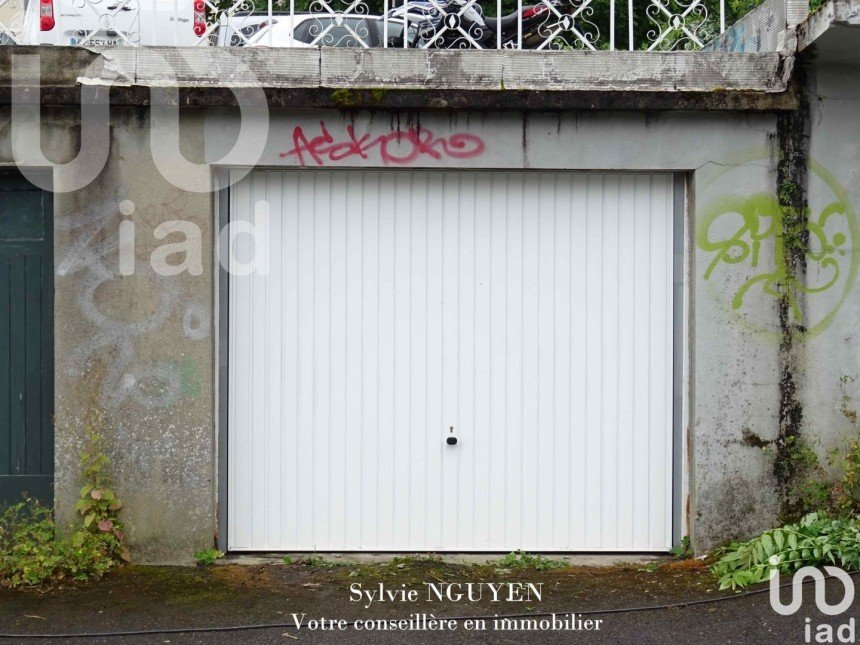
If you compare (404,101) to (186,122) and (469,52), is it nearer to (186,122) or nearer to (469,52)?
(469,52)

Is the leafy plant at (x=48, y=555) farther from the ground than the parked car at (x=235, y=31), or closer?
closer

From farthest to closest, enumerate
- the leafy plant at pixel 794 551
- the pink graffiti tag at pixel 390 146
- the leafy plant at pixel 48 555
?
the pink graffiti tag at pixel 390 146
the leafy plant at pixel 48 555
the leafy plant at pixel 794 551

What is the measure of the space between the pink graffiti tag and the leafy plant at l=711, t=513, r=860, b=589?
2770mm

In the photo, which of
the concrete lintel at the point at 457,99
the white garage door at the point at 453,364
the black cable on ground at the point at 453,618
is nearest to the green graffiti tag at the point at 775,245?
the white garage door at the point at 453,364

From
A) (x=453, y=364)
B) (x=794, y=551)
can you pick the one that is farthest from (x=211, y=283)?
(x=794, y=551)

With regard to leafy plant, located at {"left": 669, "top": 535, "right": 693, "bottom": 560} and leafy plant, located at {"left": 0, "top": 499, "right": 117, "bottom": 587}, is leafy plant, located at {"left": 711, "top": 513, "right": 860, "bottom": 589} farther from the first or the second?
leafy plant, located at {"left": 0, "top": 499, "right": 117, "bottom": 587}

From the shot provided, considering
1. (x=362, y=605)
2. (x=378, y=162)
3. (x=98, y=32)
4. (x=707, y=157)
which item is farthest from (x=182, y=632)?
(x=707, y=157)

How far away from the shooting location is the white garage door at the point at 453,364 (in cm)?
536

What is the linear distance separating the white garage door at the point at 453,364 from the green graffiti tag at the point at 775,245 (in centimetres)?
32

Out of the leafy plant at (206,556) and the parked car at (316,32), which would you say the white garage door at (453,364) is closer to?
the leafy plant at (206,556)

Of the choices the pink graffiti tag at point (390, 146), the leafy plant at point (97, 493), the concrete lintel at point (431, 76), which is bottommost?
the leafy plant at point (97, 493)

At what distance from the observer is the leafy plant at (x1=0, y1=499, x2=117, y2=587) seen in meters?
4.92

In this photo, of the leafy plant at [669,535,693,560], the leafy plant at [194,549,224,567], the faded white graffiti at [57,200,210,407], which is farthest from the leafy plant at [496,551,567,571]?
the faded white graffiti at [57,200,210,407]

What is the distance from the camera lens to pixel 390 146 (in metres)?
5.19
